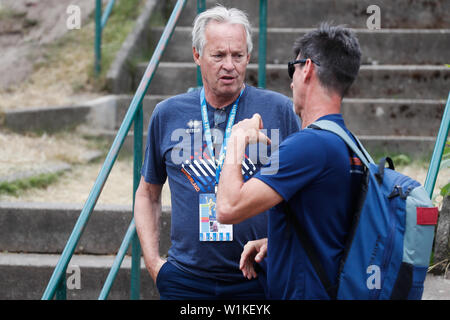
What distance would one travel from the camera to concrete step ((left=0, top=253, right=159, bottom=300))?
13.3 feet

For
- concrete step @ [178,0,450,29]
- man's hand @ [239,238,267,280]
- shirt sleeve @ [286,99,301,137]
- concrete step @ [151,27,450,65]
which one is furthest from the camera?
concrete step @ [178,0,450,29]

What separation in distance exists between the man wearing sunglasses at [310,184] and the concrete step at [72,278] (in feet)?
7.04

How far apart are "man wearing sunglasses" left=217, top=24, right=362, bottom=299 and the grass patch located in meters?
3.07

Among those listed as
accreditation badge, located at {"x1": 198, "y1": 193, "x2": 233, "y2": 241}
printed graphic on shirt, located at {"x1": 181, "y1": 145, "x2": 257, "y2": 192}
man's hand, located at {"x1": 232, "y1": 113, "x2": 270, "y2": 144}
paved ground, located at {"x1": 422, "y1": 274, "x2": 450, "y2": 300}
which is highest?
man's hand, located at {"x1": 232, "y1": 113, "x2": 270, "y2": 144}

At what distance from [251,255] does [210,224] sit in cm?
28

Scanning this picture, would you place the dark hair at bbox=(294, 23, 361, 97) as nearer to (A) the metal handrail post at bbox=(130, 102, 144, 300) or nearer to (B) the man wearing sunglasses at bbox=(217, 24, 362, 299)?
(B) the man wearing sunglasses at bbox=(217, 24, 362, 299)

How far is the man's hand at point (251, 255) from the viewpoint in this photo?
225 cm

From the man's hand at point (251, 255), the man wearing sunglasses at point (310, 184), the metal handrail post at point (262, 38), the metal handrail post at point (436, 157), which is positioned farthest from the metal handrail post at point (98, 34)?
the man wearing sunglasses at point (310, 184)

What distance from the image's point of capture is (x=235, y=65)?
2.66 metres

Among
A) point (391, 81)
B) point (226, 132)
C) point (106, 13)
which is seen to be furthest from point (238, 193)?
point (106, 13)

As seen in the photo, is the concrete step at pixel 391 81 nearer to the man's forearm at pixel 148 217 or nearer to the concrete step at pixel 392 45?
the concrete step at pixel 392 45

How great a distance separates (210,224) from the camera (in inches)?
100

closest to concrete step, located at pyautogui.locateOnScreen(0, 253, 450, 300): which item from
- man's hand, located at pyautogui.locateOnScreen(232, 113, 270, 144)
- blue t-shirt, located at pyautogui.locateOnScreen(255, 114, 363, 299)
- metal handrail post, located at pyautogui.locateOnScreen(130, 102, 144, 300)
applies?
metal handrail post, located at pyautogui.locateOnScreen(130, 102, 144, 300)

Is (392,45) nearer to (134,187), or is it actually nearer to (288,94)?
(288,94)
